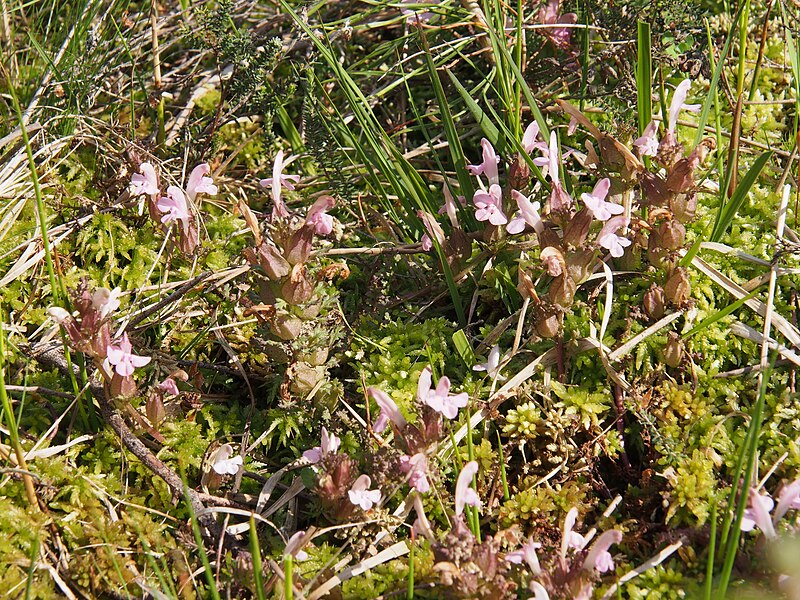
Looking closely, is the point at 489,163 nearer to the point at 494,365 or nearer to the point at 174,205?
the point at 494,365

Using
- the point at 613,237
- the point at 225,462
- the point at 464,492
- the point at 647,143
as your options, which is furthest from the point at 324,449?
the point at 647,143

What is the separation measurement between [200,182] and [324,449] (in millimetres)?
1239

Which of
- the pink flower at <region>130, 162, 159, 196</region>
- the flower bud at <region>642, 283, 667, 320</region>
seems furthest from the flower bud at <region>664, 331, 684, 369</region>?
the pink flower at <region>130, 162, 159, 196</region>

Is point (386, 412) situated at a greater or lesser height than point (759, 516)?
greater

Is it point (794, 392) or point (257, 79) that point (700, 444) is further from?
point (257, 79)

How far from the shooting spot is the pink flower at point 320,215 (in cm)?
233

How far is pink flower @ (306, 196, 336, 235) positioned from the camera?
2.33 m

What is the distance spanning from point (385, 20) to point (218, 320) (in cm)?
188

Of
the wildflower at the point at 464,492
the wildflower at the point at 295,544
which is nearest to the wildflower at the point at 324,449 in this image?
the wildflower at the point at 295,544

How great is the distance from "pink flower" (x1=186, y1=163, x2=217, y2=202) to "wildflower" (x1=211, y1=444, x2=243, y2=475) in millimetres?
→ 1024

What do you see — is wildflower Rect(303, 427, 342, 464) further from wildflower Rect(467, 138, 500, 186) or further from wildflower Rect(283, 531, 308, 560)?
wildflower Rect(467, 138, 500, 186)

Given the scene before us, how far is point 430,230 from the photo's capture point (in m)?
2.61

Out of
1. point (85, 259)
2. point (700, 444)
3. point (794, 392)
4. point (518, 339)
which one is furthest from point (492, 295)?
point (85, 259)

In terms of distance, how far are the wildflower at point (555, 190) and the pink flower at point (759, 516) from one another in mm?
1033
